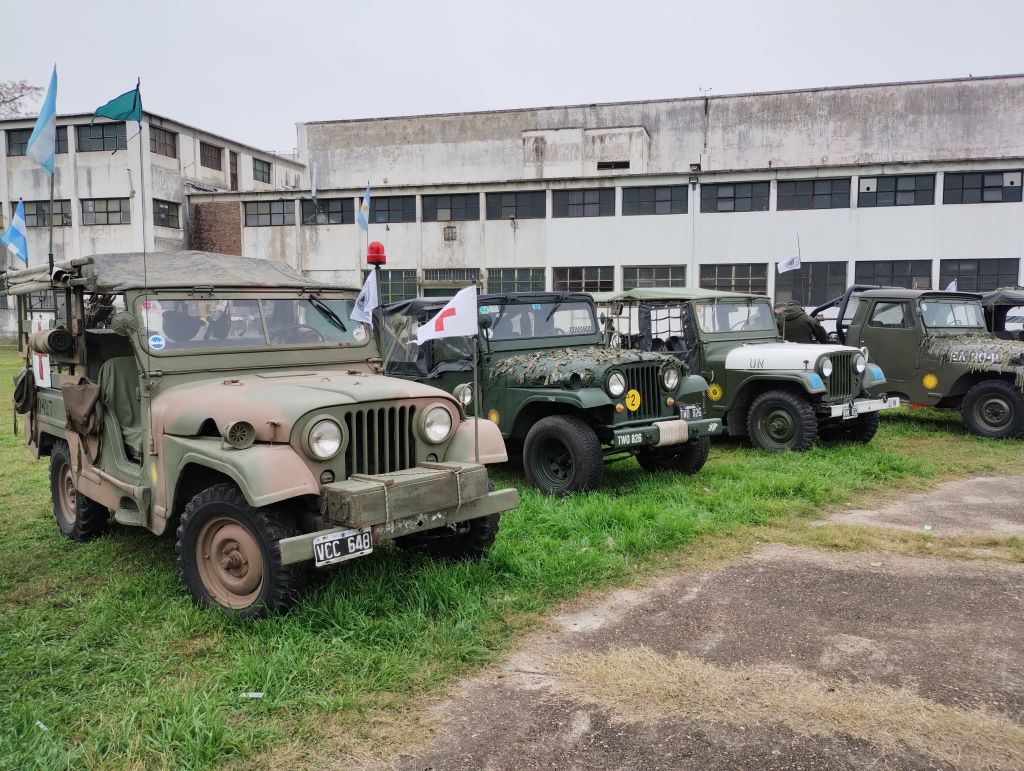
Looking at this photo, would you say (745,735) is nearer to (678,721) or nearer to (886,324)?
(678,721)

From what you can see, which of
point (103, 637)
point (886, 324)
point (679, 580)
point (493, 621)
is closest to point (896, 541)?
point (679, 580)

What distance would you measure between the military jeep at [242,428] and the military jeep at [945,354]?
25.8ft

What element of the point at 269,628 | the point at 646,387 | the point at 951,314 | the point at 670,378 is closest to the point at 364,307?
the point at 269,628

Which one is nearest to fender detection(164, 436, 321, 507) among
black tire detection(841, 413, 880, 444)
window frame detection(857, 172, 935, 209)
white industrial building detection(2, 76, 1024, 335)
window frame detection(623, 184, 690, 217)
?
black tire detection(841, 413, 880, 444)

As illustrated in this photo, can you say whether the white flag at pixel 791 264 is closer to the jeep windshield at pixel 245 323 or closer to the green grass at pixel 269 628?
the green grass at pixel 269 628

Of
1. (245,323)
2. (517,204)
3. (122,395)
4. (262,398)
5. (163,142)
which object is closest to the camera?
(262,398)

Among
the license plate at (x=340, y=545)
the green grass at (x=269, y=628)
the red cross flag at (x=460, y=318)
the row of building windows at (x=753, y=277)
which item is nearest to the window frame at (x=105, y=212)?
the row of building windows at (x=753, y=277)

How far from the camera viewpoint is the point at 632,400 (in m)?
7.43

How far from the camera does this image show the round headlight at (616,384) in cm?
727

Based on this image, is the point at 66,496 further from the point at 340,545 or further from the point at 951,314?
the point at 951,314

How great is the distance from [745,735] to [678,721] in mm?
273

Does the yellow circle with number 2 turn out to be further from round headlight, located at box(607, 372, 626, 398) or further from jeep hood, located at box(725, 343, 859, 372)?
jeep hood, located at box(725, 343, 859, 372)

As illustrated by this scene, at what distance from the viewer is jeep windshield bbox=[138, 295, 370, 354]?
4938 mm

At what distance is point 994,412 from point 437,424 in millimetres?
8789
